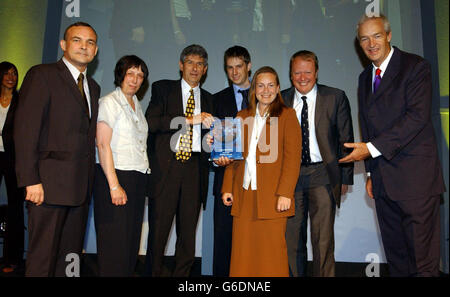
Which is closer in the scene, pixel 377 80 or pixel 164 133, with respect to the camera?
pixel 377 80

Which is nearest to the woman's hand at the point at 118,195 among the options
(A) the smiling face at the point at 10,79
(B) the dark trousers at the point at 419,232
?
(B) the dark trousers at the point at 419,232

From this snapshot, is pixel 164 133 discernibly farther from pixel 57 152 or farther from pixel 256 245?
pixel 256 245

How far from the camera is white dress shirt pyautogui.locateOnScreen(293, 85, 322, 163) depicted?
10.6 ft

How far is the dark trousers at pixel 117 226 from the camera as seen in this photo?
111 inches

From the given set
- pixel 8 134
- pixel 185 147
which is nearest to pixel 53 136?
pixel 185 147

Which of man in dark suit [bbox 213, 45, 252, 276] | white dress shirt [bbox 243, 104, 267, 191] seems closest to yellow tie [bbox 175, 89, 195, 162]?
man in dark suit [bbox 213, 45, 252, 276]

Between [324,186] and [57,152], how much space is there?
2104 millimetres

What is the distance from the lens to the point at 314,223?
3195mm

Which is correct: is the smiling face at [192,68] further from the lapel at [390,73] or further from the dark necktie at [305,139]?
the lapel at [390,73]

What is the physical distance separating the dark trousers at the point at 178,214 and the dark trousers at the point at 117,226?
278mm

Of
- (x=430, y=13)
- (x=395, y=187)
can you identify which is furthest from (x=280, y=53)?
(x=395, y=187)

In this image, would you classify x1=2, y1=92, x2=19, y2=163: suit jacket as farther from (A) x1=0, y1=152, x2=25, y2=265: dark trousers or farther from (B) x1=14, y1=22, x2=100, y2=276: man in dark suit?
(B) x1=14, y1=22, x2=100, y2=276: man in dark suit

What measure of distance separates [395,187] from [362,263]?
2304mm

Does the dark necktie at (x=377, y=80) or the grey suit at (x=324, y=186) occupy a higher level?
the dark necktie at (x=377, y=80)
